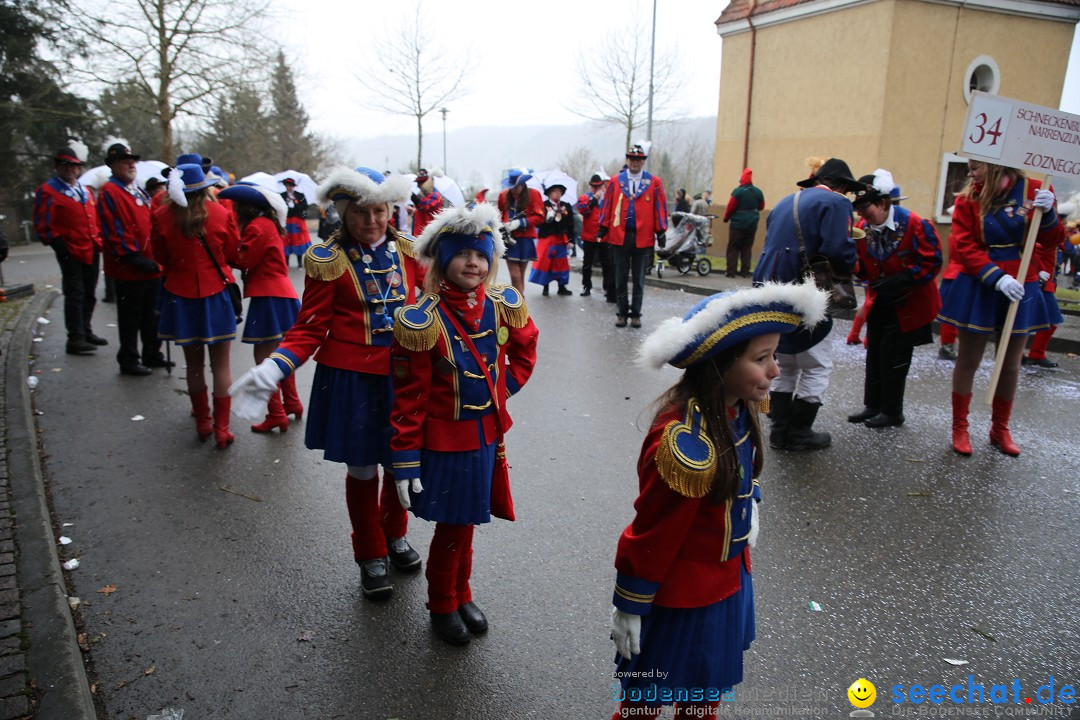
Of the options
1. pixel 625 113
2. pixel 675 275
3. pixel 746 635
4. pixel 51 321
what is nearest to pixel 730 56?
pixel 675 275

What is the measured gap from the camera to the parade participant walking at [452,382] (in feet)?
9.03

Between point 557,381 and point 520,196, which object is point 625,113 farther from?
point 557,381

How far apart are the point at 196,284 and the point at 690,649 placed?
4.62 m

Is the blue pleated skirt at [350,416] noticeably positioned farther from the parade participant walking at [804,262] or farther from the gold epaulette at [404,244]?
the parade participant walking at [804,262]

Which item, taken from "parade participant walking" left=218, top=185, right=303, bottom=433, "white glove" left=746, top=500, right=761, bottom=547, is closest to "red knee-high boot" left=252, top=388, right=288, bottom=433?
"parade participant walking" left=218, top=185, right=303, bottom=433

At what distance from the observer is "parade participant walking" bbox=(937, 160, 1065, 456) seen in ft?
16.4

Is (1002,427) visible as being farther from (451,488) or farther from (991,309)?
(451,488)

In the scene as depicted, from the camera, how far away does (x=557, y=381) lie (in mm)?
7125

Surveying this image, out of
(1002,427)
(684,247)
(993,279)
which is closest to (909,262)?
(993,279)

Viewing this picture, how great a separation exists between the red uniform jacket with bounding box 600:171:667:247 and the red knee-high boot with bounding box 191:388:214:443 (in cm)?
589

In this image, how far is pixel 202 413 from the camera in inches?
215

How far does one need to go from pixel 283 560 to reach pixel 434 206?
29.1 feet

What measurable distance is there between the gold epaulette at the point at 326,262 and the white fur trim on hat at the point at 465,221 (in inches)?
22.6

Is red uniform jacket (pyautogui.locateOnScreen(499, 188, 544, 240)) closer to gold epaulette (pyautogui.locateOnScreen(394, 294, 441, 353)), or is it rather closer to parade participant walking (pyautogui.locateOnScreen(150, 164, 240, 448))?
parade participant walking (pyautogui.locateOnScreen(150, 164, 240, 448))
